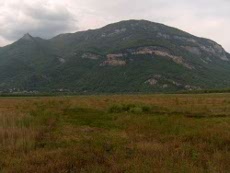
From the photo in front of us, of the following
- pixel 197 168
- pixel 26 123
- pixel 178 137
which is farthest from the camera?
pixel 26 123

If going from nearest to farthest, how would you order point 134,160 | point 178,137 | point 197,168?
point 197,168 → point 134,160 → point 178,137

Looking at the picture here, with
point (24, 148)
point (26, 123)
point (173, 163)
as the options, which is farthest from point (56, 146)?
point (26, 123)

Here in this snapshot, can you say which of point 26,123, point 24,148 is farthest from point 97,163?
point 26,123

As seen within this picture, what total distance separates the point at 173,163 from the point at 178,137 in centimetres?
594

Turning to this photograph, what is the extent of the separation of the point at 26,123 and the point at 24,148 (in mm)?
7784

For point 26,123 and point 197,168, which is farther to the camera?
point 26,123

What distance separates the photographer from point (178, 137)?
1678 centimetres

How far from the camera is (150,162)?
10953 mm

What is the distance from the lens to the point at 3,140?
607 inches

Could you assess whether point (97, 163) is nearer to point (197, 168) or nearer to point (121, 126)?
point (197, 168)

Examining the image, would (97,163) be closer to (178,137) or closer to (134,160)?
(134,160)

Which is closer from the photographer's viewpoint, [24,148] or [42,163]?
[42,163]

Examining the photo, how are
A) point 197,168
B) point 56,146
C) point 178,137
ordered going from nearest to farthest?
point 197,168
point 56,146
point 178,137

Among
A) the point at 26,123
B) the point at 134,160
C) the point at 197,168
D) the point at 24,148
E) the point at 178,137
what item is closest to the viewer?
the point at 197,168
